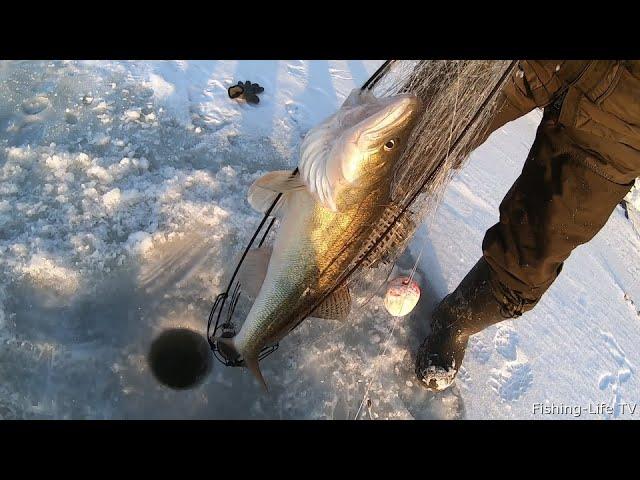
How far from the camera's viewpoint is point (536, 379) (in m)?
3.18

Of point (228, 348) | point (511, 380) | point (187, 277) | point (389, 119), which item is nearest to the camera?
point (389, 119)

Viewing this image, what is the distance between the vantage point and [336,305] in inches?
87.8

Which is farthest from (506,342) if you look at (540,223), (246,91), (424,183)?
(246,91)

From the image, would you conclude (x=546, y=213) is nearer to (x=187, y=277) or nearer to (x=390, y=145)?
(x=390, y=145)

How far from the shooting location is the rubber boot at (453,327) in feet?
8.94

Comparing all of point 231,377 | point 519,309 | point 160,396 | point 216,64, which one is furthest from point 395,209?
point 216,64

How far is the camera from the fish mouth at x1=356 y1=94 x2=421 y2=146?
1661 mm

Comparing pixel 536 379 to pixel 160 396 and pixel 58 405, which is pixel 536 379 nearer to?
pixel 160 396

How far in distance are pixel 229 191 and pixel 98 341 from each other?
4.13ft

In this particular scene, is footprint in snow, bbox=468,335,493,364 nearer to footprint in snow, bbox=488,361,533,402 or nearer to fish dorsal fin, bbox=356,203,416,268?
footprint in snow, bbox=488,361,533,402

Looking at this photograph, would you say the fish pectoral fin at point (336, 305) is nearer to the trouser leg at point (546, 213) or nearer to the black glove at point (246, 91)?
the trouser leg at point (546, 213)

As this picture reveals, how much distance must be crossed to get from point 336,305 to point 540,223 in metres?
1.04

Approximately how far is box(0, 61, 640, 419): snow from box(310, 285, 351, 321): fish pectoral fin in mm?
692

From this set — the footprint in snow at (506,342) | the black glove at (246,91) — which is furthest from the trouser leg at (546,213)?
the black glove at (246,91)
